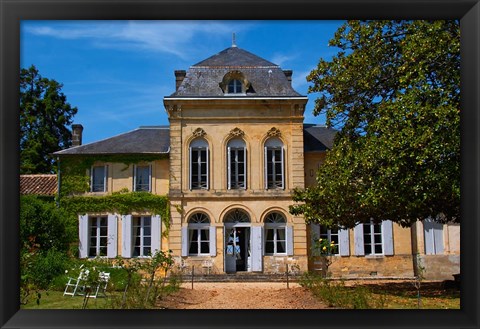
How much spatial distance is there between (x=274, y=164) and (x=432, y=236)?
222 inches

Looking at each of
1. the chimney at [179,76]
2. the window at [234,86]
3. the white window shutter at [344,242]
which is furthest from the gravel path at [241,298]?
the chimney at [179,76]

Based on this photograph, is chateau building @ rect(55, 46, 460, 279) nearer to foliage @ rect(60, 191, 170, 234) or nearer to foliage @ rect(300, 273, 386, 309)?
foliage @ rect(60, 191, 170, 234)

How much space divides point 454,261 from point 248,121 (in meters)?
8.03

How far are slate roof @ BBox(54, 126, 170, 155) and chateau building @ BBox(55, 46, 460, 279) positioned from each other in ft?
0.19

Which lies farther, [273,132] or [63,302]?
[273,132]

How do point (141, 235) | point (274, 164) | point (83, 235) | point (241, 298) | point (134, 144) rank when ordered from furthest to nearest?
point (134, 144) → point (274, 164) → point (141, 235) → point (83, 235) → point (241, 298)

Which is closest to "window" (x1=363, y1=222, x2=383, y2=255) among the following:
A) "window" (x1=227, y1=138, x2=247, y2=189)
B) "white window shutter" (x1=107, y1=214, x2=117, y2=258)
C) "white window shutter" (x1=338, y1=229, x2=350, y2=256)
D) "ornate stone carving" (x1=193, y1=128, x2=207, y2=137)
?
"white window shutter" (x1=338, y1=229, x2=350, y2=256)

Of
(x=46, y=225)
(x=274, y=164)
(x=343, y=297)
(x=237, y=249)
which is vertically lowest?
(x=343, y=297)

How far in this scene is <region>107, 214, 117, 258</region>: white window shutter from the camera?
1870cm

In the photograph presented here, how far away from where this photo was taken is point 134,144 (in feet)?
64.3

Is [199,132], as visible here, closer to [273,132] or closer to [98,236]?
[273,132]
